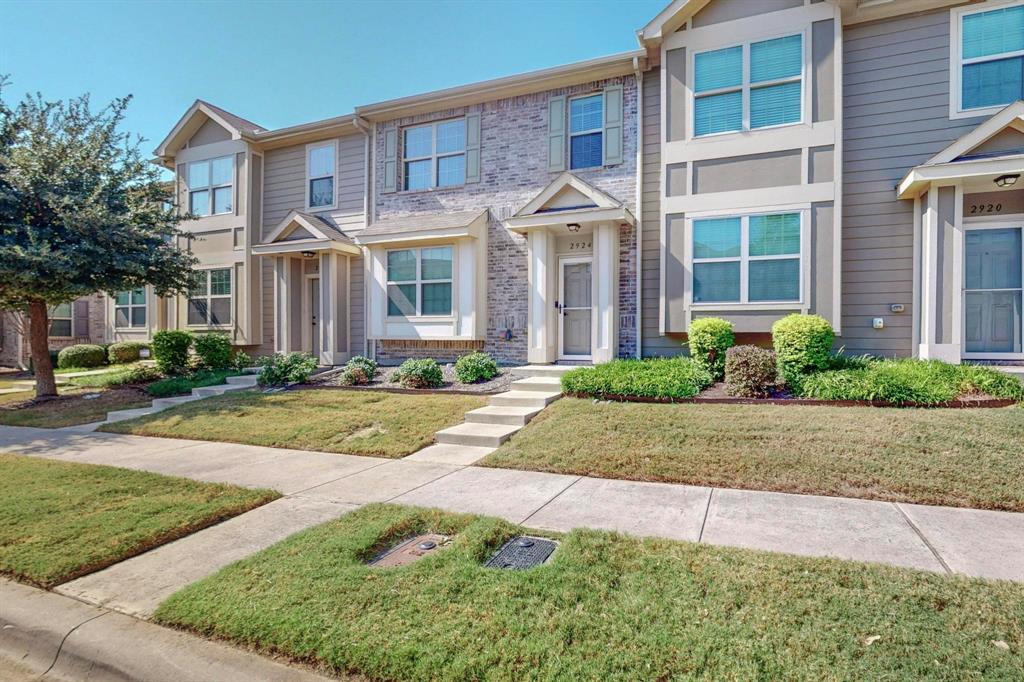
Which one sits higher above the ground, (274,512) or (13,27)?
(13,27)

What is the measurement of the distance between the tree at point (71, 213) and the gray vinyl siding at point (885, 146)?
13206 mm

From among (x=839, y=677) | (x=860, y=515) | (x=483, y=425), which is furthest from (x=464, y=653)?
(x=483, y=425)

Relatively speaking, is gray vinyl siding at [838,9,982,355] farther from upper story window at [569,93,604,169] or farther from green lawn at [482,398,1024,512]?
upper story window at [569,93,604,169]

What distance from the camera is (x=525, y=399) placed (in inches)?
324

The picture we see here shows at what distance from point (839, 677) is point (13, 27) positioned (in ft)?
46.1

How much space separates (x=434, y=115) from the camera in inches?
474

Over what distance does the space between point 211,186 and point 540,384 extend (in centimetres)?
1122

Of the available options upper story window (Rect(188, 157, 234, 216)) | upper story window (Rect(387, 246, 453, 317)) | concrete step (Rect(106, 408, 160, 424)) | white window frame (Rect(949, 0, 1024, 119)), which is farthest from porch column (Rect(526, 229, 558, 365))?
upper story window (Rect(188, 157, 234, 216))

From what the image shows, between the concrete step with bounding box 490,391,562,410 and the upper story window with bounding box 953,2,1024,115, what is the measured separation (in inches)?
315

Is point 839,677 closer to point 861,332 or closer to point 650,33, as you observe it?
point 861,332

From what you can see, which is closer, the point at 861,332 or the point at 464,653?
the point at 464,653

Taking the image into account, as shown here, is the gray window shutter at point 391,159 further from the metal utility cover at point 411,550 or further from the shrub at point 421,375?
the metal utility cover at point 411,550

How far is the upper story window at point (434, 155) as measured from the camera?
11938 mm

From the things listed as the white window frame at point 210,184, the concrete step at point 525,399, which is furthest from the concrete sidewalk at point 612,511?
the white window frame at point 210,184
